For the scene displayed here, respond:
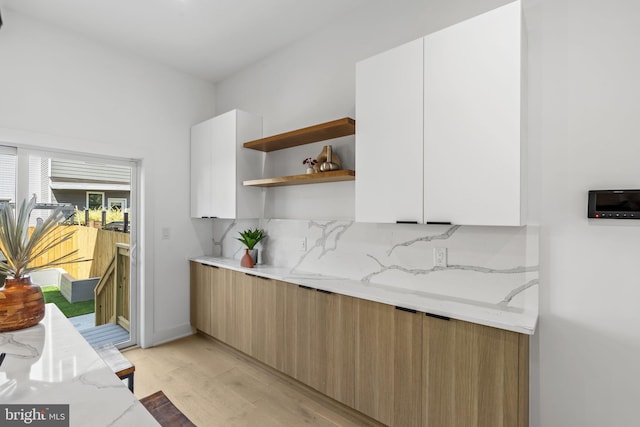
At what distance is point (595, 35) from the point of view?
161cm

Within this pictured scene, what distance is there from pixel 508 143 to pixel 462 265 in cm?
79

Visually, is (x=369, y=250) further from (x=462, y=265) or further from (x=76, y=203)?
(x=76, y=203)

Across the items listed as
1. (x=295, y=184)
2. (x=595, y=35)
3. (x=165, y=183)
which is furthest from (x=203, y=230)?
(x=595, y=35)

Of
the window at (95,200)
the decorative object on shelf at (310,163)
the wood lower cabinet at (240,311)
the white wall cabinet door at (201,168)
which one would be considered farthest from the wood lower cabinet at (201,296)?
the decorative object on shelf at (310,163)

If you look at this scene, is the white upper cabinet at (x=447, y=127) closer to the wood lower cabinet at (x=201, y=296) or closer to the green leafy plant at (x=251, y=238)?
the green leafy plant at (x=251, y=238)

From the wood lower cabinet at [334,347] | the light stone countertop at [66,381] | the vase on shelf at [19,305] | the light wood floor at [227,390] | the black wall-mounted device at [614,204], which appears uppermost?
the black wall-mounted device at [614,204]

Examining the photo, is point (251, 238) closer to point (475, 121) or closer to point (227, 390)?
point (227, 390)

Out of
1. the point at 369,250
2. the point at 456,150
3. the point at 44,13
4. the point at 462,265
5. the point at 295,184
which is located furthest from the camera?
the point at 295,184

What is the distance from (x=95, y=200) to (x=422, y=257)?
122 inches

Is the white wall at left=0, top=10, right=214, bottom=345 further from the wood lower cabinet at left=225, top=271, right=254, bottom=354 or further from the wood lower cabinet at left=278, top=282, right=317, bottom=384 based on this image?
the wood lower cabinet at left=278, top=282, right=317, bottom=384

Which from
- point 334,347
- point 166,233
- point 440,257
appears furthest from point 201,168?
point 440,257

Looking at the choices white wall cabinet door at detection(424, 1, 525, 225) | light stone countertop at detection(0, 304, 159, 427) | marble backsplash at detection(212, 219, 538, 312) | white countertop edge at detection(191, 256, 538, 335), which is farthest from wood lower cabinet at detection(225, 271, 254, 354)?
white wall cabinet door at detection(424, 1, 525, 225)

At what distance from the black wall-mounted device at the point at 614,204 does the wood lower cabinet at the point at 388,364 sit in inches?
41.1

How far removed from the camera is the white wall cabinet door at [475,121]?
156cm
